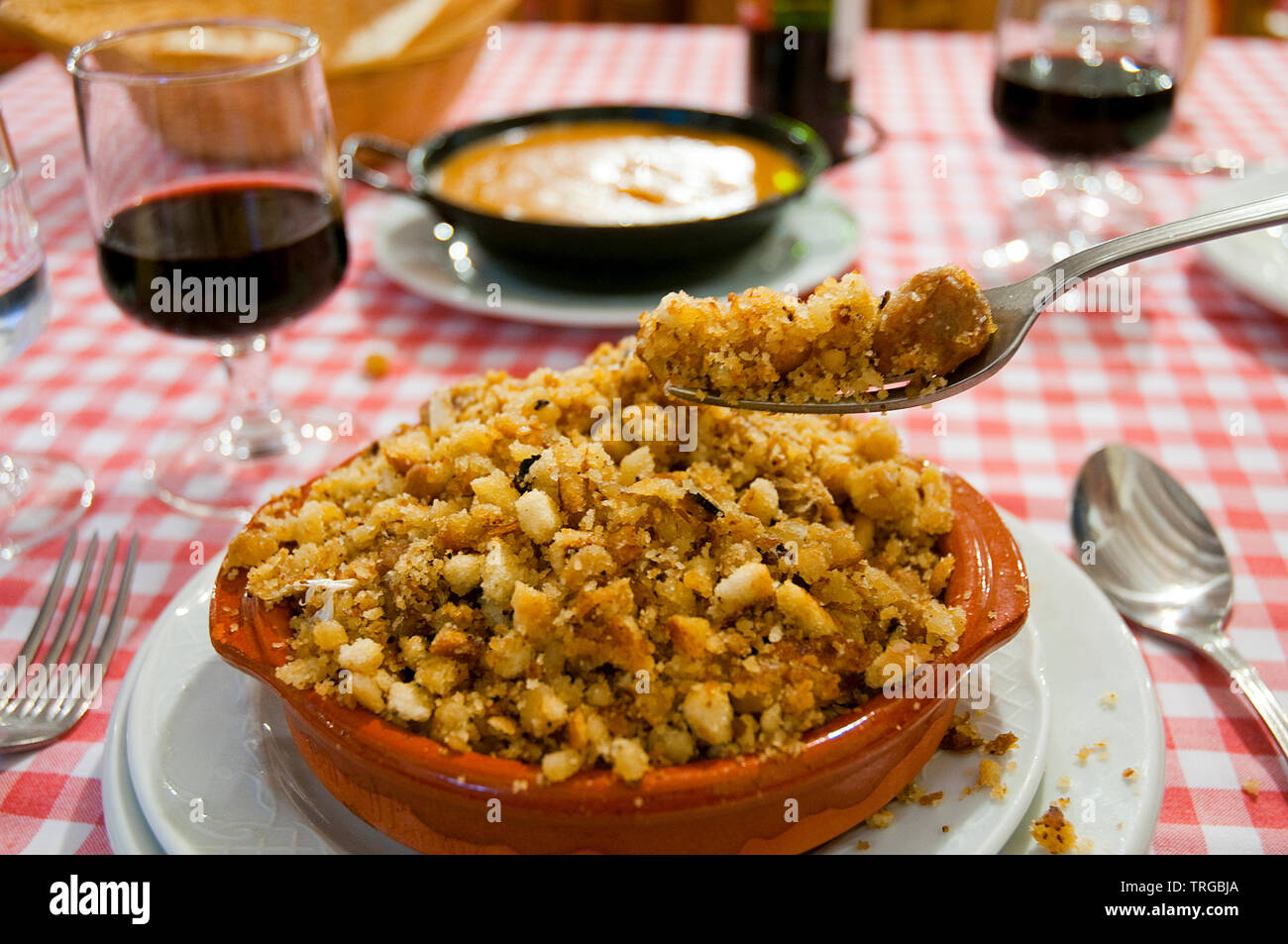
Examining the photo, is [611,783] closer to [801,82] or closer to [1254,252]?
[1254,252]

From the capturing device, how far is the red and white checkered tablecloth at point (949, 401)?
1045mm

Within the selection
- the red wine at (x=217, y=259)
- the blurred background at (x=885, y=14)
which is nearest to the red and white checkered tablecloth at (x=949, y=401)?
the red wine at (x=217, y=259)

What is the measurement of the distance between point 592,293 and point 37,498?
2.86 feet

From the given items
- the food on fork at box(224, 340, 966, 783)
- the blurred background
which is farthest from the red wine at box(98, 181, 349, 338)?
the blurred background

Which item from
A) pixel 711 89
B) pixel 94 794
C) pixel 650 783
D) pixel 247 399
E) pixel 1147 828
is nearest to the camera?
pixel 650 783

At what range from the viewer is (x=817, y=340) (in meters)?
1.02

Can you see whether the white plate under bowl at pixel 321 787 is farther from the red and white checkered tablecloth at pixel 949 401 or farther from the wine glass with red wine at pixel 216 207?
the wine glass with red wine at pixel 216 207

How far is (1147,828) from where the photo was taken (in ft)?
2.93

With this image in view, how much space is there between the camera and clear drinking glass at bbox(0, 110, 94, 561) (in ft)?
4.20

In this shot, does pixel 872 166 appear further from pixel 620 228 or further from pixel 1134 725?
pixel 1134 725

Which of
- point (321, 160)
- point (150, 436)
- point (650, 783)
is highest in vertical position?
point (321, 160)

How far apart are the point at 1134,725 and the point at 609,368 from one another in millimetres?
601

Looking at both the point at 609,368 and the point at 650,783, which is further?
the point at 609,368
